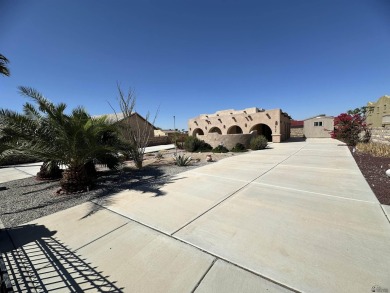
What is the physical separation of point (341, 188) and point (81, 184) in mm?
8490

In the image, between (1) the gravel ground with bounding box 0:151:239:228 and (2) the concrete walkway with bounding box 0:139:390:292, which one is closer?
(2) the concrete walkway with bounding box 0:139:390:292

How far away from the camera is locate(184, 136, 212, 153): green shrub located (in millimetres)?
17734

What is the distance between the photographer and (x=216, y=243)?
3123 millimetres

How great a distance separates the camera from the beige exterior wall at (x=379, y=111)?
33172 millimetres

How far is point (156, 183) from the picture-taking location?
6.93 metres

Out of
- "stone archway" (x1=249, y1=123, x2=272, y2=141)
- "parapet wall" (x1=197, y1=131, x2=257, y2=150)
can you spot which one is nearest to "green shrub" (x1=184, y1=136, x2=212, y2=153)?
"parapet wall" (x1=197, y1=131, x2=257, y2=150)

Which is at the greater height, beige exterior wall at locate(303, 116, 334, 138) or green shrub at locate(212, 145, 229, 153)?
beige exterior wall at locate(303, 116, 334, 138)

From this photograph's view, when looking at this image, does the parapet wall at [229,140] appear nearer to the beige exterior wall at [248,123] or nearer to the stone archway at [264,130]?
the beige exterior wall at [248,123]

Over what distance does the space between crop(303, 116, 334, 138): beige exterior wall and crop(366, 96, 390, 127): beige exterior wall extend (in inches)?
318

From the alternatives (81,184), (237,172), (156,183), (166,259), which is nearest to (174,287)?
Result: (166,259)

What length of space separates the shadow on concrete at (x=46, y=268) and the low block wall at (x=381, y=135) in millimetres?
19215

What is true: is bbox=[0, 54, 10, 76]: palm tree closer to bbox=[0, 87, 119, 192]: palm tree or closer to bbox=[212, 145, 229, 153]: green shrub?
bbox=[0, 87, 119, 192]: palm tree

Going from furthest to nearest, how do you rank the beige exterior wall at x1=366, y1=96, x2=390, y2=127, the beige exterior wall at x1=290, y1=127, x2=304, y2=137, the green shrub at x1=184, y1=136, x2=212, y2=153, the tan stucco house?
1. the beige exterior wall at x1=290, y1=127, x2=304, y2=137
2. the beige exterior wall at x1=366, y1=96, x2=390, y2=127
3. the tan stucco house
4. the green shrub at x1=184, y1=136, x2=212, y2=153

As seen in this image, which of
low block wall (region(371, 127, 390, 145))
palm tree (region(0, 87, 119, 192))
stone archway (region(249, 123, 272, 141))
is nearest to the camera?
palm tree (region(0, 87, 119, 192))
